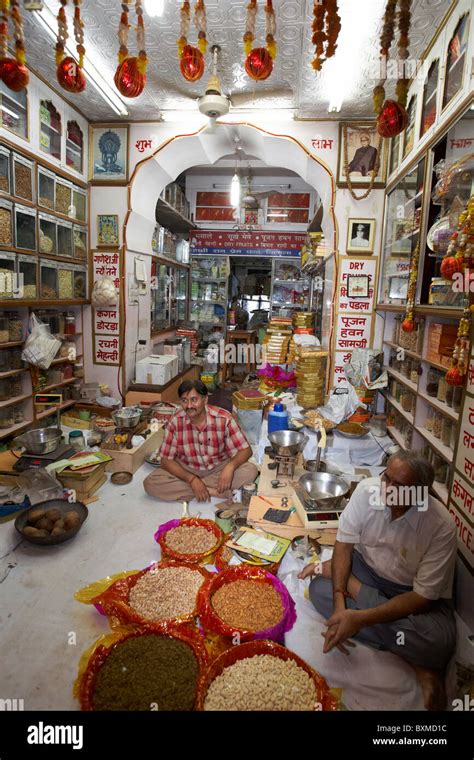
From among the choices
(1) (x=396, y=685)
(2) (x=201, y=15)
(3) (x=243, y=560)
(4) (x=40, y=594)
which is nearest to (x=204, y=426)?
(3) (x=243, y=560)

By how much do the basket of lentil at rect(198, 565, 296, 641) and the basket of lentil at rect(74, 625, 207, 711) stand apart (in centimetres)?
15

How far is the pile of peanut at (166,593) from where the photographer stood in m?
2.21

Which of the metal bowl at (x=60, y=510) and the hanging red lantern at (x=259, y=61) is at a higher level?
the hanging red lantern at (x=259, y=61)

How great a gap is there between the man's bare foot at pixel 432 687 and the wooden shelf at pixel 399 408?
6.77ft

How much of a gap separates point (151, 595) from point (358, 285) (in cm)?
442

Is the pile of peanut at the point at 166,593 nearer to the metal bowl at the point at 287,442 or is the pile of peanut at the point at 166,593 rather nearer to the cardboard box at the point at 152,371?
the metal bowl at the point at 287,442

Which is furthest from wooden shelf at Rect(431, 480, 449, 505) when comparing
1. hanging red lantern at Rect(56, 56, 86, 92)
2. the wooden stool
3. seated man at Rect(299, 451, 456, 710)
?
the wooden stool

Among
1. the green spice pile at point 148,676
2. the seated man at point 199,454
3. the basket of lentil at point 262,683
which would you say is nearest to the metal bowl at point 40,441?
the seated man at point 199,454

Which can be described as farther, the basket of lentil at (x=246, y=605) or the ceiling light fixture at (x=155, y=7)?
the ceiling light fixture at (x=155, y=7)

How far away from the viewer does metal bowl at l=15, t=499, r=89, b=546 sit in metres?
2.88

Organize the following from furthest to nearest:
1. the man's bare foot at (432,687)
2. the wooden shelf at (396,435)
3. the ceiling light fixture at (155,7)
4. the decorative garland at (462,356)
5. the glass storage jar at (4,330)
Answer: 1. the glass storage jar at (4,330)
2. the wooden shelf at (396,435)
3. the ceiling light fixture at (155,7)
4. the decorative garland at (462,356)
5. the man's bare foot at (432,687)

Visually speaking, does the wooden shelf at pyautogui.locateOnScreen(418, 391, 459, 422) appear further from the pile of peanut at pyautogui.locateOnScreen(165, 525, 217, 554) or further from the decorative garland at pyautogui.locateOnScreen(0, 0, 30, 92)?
the decorative garland at pyautogui.locateOnScreen(0, 0, 30, 92)

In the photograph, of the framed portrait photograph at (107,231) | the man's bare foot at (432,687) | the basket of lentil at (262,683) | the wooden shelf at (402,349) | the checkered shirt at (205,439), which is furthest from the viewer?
the framed portrait photograph at (107,231)

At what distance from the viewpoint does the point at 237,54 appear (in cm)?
410
